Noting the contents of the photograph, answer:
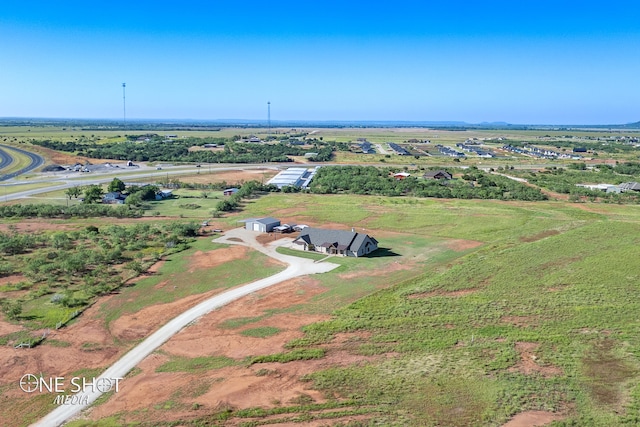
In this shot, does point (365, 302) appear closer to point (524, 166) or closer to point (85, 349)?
point (85, 349)

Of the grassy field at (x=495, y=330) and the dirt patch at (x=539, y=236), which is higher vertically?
the dirt patch at (x=539, y=236)

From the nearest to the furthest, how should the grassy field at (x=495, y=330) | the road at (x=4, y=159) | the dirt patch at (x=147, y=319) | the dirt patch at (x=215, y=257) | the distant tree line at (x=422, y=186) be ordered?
the grassy field at (x=495, y=330)
the dirt patch at (x=147, y=319)
the dirt patch at (x=215, y=257)
the distant tree line at (x=422, y=186)
the road at (x=4, y=159)

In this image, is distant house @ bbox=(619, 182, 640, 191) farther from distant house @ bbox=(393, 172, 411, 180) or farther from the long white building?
the long white building

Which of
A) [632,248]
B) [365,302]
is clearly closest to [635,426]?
[365,302]

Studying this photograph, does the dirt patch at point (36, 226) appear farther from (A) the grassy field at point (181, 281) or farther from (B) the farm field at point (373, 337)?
(A) the grassy field at point (181, 281)

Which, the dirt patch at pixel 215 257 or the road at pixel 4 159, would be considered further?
the road at pixel 4 159

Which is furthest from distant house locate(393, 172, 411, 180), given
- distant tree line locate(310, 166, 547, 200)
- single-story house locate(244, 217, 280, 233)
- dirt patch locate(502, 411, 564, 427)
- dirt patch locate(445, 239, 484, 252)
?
dirt patch locate(502, 411, 564, 427)

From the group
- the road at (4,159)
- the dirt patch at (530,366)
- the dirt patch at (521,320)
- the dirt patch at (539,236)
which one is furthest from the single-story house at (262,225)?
the road at (4,159)
